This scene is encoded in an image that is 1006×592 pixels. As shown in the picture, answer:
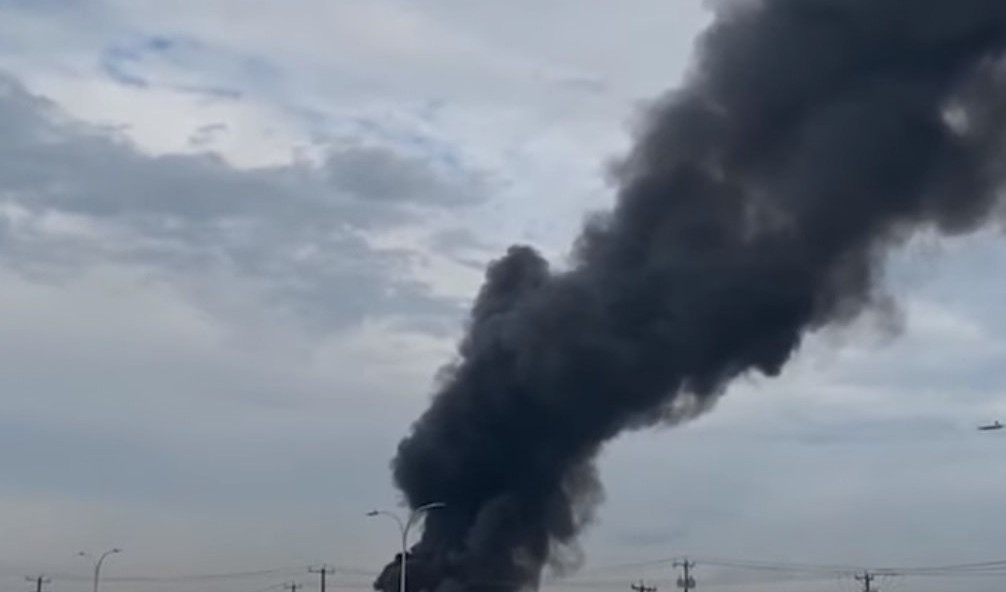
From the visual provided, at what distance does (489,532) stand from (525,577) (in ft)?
20.3

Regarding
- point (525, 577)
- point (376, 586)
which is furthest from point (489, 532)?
point (376, 586)

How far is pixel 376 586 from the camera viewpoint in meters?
156

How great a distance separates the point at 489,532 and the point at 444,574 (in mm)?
6548

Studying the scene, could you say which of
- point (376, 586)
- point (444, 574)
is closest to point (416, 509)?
point (444, 574)

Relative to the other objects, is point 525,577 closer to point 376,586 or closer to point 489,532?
point 489,532

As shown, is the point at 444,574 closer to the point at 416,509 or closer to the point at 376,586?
the point at 416,509

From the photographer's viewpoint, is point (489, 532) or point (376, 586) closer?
point (489, 532)

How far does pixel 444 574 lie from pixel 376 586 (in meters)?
18.1

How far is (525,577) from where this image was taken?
458 ft

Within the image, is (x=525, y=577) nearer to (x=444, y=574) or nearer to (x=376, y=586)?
(x=444, y=574)

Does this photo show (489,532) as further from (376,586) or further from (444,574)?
(376,586)

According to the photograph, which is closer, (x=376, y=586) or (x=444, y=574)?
(x=444, y=574)

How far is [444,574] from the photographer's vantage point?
140 m

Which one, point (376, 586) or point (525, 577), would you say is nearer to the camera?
point (525, 577)
